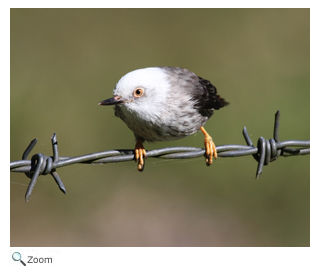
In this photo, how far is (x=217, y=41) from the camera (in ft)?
28.5

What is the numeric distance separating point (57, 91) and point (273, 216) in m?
4.90

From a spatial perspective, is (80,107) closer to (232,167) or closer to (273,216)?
(232,167)

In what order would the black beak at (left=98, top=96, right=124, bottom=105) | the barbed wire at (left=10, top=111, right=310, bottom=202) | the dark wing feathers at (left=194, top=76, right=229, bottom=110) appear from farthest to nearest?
the dark wing feathers at (left=194, top=76, right=229, bottom=110) → the black beak at (left=98, top=96, right=124, bottom=105) → the barbed wire at (left=10, top=111, right=310, bottom=202)

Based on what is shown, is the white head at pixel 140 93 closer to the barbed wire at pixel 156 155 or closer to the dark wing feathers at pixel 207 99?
the dark wing feathers at pixel 207 99

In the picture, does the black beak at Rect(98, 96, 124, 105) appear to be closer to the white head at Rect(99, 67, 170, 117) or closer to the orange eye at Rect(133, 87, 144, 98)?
the white head at Rect(99, 67, 170, 117)

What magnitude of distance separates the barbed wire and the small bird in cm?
49

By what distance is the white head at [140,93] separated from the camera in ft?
13.5

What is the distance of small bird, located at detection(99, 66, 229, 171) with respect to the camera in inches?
164

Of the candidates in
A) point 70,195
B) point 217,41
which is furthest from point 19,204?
point 217,41

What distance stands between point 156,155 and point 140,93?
3.32 feet

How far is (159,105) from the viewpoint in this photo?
4242 mm
